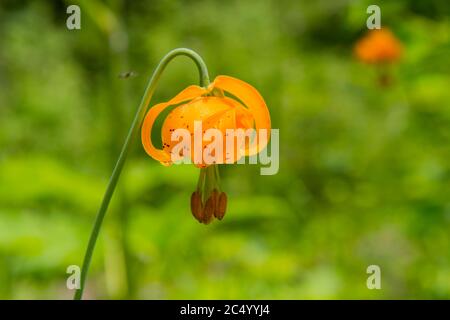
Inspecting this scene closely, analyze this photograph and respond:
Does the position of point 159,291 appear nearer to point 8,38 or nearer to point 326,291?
point 326,291

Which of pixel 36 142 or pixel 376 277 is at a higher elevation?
pixel 36 142

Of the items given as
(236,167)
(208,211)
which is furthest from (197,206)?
(236,167)

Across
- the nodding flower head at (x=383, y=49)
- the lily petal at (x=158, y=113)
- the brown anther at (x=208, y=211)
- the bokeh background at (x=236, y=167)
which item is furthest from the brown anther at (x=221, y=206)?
the nodding flower head at (x=383, y=49)

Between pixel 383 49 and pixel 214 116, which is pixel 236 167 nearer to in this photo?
pixel 383 49

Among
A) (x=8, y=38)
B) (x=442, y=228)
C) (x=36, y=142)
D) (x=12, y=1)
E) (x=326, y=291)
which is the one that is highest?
(x=12, y=1)

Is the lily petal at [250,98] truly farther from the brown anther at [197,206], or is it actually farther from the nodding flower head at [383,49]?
the nodding flower head at [383,49]

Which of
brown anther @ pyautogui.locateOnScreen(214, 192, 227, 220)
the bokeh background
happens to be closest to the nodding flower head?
the bokeh background

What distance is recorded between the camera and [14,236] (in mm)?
2430

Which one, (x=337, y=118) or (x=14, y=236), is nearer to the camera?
(x=14, y=236)

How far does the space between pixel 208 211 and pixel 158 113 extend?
222 mm

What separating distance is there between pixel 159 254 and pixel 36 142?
2.54 meters

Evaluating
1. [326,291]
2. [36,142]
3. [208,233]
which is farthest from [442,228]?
[36,142]

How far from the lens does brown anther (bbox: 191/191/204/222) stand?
1.19 meters

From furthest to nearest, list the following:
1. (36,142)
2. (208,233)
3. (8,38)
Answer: (8,38), (36,142), (208,233)
